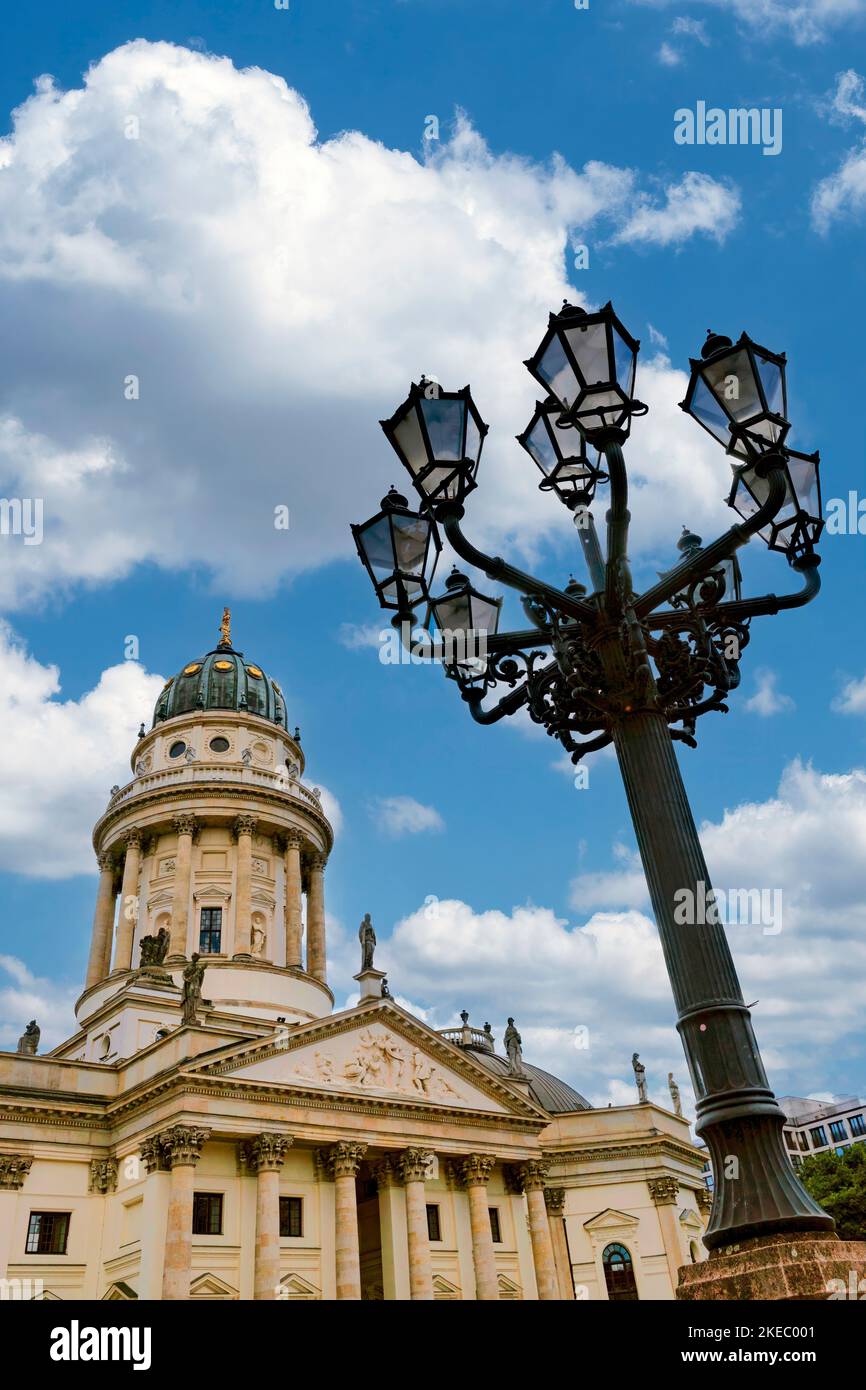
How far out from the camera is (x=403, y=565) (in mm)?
8953

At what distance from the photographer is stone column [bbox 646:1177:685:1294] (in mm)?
41406

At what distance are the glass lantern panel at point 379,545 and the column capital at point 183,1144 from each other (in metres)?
27.8

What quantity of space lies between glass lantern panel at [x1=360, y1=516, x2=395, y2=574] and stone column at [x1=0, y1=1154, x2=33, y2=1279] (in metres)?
31.0

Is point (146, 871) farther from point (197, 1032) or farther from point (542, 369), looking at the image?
point (542, 369)

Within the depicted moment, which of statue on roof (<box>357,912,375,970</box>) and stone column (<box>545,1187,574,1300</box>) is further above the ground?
statue on roof (<box>357,912,375,970</box>)

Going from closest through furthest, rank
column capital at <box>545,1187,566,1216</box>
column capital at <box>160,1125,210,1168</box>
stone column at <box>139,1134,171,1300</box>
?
stone column at <box>139,1134,171,1300</box>
column capital at <box>160,1125,210,1168</box>
column capital at <box>545,1187,566,1216</box>

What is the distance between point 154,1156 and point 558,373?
31080 mm

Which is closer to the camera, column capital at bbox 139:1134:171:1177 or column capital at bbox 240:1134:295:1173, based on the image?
column capital at bbox 139:1134:171:1177

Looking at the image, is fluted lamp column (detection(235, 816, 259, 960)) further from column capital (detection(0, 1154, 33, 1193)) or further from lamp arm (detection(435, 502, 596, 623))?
lamp arm (detection(435, 502, 596, 623))

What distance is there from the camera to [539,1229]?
39.2 m

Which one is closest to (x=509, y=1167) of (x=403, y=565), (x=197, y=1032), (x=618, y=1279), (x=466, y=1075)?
(x=466, y=1075)

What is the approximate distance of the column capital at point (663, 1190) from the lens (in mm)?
42750

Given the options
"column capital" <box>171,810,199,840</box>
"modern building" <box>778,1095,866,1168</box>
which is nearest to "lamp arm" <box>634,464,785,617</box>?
"column capital" <box>171,810,199,840</box>
